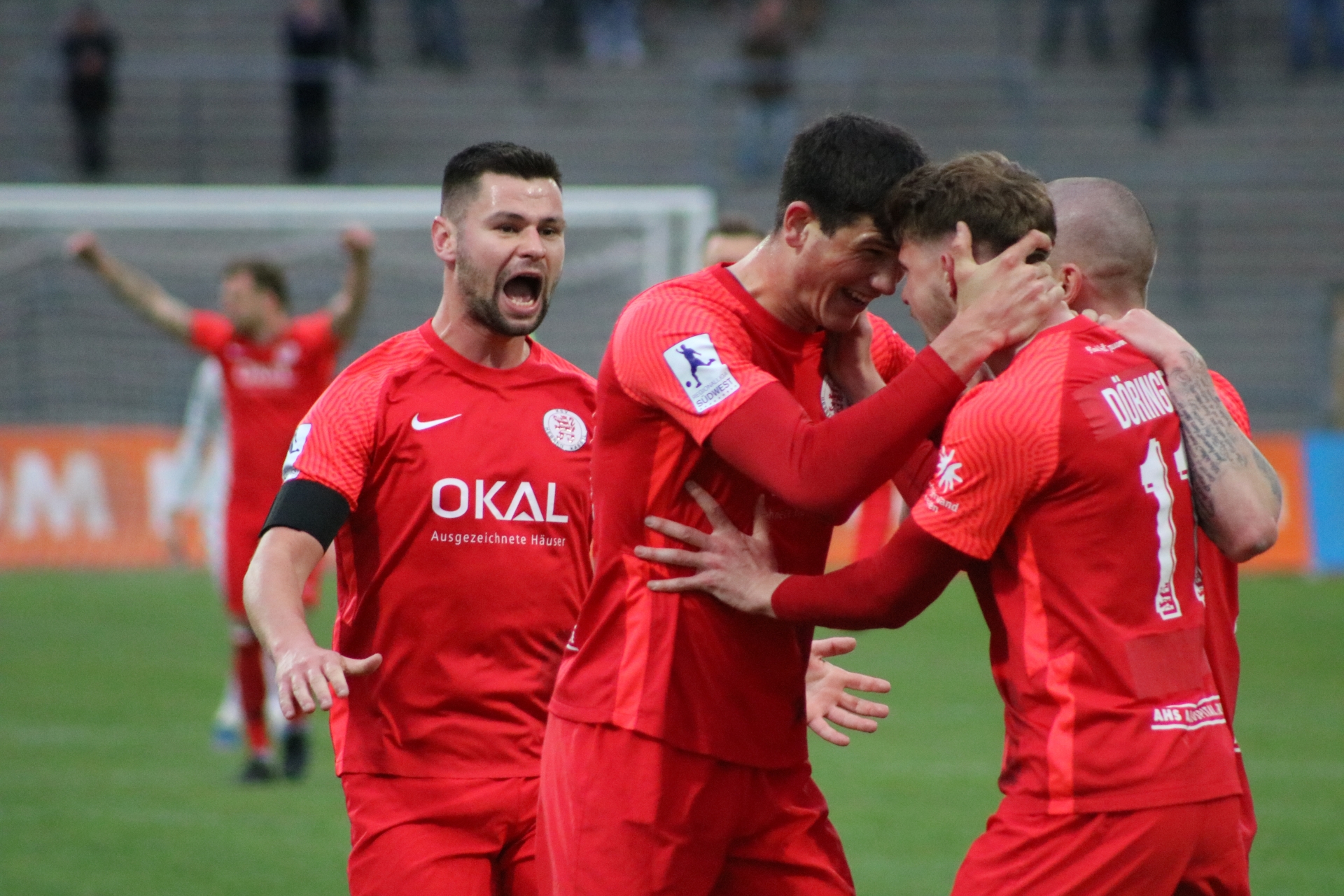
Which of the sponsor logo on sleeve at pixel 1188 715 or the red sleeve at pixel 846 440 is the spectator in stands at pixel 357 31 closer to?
the red sleeve at pixel 846 440

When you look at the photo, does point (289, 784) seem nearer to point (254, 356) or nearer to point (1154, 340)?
point (254, 356)

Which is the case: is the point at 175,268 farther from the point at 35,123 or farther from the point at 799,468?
the point at 799,468

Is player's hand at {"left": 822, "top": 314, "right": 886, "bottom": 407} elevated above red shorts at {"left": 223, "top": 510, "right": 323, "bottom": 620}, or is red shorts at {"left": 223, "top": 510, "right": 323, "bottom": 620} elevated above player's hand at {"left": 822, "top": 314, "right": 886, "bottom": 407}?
player's hand at {"left": 822, "top": 314, "right": 886, "bottom": 407}

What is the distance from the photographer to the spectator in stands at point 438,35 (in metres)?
24.7

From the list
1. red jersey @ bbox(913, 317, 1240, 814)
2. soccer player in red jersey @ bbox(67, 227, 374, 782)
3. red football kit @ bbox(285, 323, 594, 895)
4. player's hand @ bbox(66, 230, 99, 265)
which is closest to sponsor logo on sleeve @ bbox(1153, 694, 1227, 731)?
red jersey @ bbox(913, 317, 1240, 814)

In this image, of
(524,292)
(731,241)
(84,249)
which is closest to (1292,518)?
(731,241)

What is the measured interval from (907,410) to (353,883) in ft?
6.24

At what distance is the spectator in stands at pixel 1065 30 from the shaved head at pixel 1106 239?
2175cm

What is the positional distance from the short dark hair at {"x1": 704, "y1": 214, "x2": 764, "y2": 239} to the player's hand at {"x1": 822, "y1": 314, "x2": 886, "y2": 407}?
3466 mm

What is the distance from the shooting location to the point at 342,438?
167 inches

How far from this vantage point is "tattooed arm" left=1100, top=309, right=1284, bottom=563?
3.42 meters

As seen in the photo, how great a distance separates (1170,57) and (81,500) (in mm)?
15449

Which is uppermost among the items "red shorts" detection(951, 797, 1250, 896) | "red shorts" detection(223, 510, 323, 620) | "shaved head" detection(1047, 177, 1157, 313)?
"shaved head" detection(1047, 177, 1157, 313)

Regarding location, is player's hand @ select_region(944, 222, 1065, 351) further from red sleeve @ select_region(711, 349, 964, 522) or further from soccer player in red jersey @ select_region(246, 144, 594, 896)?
soccer player in red jersey @ select_region(246, 144, 594, 896)
